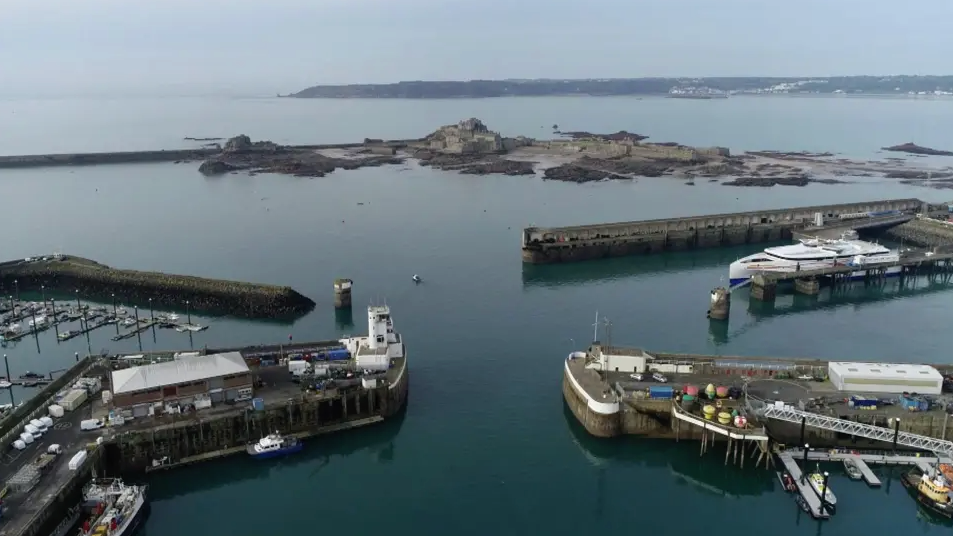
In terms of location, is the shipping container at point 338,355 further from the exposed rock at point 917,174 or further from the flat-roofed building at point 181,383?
the exposed rock at point 917,174

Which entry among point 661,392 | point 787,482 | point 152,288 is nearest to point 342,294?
point 152,288

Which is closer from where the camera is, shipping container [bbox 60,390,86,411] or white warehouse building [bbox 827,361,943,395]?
shipping container [bbox 60,390,86,411]

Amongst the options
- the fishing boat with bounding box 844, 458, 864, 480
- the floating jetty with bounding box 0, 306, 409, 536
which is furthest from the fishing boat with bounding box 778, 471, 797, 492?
the floating jetty with bounding box 0, 306, 409, 536

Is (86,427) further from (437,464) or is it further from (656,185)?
(656,185)

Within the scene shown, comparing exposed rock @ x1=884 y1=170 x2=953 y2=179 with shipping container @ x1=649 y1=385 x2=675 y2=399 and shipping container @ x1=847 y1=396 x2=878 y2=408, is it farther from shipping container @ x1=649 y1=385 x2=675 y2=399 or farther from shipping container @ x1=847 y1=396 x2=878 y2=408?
shipping container @ x1=649 y1=385 x2=675 y2=399

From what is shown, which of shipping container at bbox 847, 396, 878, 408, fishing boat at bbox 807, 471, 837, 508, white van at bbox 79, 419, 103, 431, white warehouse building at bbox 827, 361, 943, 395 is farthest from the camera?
white warehouse building at bbox 827, 361, 943, 395

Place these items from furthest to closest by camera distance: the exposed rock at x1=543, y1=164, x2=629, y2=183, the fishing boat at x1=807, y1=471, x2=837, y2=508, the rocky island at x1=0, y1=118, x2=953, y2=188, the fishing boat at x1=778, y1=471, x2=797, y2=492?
the rocky island at x1=0, y1=118, x2=953, y2=188 → the exposed rock at x1=543, y1=164, x2=629, y2=183 → the fishing boat at x1=778, y1=471, x2=797, y2=492 → the fishing boat at x1=807, y1=471, x2=837, y2=508

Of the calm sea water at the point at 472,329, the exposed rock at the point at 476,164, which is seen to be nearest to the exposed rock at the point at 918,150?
the calm sea water at the point at 472,329

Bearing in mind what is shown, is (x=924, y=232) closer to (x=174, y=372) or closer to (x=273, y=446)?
(x=273, y=446)
